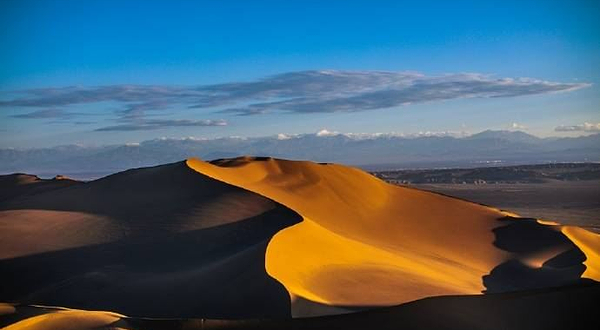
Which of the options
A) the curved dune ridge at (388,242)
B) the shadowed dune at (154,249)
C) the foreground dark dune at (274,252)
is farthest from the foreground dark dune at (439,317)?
the shadowed dune at (154,249)

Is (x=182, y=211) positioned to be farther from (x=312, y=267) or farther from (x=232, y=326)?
(x=232, y=326)

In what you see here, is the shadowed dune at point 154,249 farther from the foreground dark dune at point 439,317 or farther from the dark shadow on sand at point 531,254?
the dark shadow on sand at point 531,254

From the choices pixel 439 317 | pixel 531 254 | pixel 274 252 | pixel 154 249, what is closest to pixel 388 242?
pixel 531 254

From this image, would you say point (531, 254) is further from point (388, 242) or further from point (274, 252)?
point (274, 252)

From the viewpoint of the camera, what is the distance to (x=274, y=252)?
9.50m

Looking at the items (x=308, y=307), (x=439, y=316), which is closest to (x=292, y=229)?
(x=308, y=307)

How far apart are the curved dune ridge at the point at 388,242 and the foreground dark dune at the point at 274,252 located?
0.05 m

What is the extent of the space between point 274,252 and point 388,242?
5.07m

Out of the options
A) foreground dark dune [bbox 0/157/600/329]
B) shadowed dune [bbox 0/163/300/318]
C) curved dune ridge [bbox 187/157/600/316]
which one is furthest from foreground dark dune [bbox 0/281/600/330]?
shadowed dune [bbox 0/163/300/318]

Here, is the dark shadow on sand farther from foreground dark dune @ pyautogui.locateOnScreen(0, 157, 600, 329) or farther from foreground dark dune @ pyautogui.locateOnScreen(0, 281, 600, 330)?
foreground dark dune @ pyautogui.locateOnScreen(0, 281, 600, 330)

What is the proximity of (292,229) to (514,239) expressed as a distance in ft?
22.1

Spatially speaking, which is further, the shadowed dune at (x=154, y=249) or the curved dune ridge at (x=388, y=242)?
the curved dune ridge at (x=388, y=242)

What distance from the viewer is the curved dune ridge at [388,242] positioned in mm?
8633

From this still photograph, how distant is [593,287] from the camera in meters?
6.71
